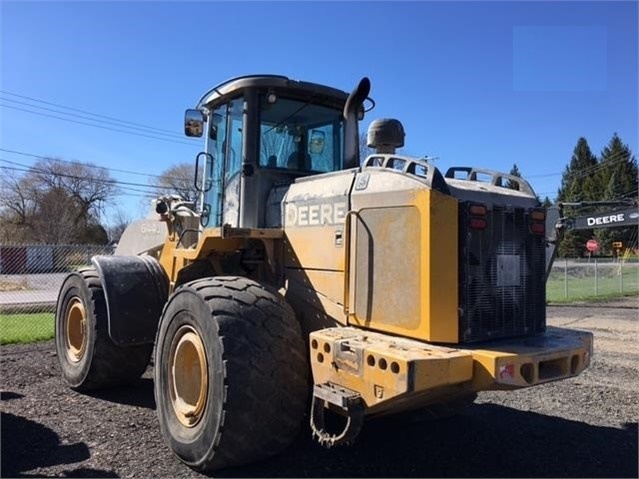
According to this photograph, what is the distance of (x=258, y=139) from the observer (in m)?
5.38

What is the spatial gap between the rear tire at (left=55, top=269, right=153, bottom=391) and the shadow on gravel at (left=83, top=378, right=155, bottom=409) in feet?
0.29

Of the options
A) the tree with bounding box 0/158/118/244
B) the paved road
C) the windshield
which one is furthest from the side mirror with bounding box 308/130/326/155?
the tree with bounding box 0/158/118/244

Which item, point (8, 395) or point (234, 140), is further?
point (8, 395)

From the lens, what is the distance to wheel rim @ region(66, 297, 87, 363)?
691 centimetres

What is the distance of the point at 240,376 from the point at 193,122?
9.49 feet

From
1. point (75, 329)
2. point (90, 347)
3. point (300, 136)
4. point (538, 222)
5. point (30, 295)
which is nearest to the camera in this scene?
point (538, 222)

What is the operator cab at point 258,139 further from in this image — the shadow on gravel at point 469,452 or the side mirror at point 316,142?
the shadow on gravel at point 469,452

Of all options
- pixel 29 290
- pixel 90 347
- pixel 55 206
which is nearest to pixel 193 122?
pixel 90 347

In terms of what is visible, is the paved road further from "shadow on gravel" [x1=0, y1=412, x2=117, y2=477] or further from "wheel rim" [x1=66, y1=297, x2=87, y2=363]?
"shadow on gravel" [x1=0, y1=412, x2=117, y2=477]

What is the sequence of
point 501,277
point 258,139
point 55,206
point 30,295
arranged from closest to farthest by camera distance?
point 501,277
point 258,139
point 30,295
point 55,206

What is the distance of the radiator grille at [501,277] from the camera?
3941 millimetres

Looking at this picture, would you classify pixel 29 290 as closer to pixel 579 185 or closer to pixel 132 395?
pixel 132 395

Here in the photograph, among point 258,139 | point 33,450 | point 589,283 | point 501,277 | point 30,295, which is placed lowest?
point 33,450

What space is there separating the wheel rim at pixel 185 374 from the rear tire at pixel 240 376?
27 mm
